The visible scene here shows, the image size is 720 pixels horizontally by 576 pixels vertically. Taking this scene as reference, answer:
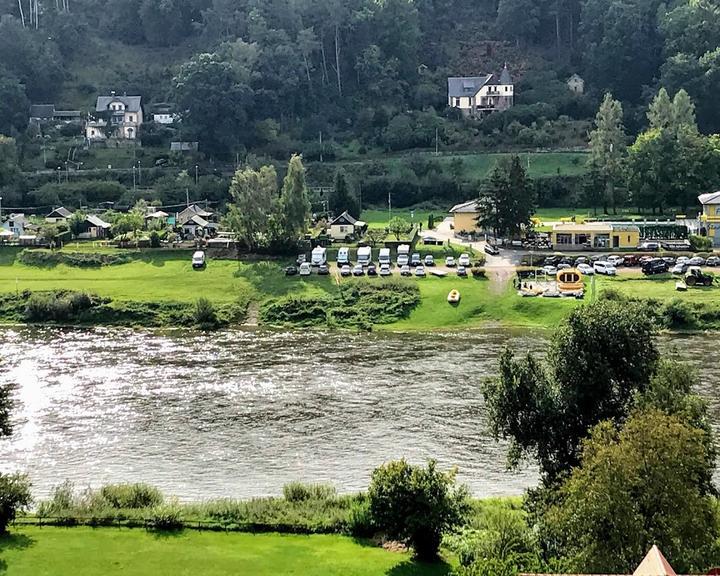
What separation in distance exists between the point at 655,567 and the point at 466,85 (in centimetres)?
9077

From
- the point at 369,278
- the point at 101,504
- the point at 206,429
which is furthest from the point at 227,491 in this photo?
the point at 369,278

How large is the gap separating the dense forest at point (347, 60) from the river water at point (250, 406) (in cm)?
4645

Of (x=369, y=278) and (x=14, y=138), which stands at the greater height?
(x=14, y=138)

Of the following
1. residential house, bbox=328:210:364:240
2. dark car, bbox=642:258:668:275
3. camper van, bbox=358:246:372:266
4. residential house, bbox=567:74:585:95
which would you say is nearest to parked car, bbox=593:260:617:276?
dark car, bbox=642:258:668:275

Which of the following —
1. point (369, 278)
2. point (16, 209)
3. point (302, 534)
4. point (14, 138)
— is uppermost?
point (14, 138)

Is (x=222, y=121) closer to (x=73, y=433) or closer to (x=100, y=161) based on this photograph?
(x=100, y=161)

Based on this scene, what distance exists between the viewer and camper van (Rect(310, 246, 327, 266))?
62.0m

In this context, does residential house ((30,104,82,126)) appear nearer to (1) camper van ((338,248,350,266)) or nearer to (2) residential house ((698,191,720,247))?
(1) camper van ((338,248,350,266))

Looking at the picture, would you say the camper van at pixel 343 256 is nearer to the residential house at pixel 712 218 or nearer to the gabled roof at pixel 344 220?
the gabled roof at pixel 344 220

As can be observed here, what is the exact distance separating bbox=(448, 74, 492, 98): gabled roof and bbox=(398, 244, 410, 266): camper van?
42717mm

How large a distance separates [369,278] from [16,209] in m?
36.7

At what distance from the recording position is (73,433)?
118 ft

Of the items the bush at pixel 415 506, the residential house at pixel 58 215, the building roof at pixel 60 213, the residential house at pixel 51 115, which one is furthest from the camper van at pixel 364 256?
the residential house at pixel 51 115

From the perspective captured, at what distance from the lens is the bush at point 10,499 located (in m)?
26.2
